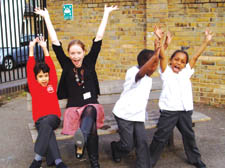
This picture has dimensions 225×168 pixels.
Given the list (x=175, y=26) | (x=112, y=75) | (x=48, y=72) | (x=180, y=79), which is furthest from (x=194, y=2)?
(x=48, y=72)

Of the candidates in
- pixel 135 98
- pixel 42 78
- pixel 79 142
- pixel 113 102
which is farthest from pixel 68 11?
pixel 79 142

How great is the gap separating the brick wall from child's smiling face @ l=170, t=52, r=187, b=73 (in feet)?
Answer: 8.60

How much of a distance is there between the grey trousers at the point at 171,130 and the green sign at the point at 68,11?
14.6 ft

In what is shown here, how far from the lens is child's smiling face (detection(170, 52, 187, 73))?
12.0 feet

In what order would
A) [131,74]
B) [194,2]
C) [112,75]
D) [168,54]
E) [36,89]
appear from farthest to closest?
[112,75], [168,54], [194,2], [36,89], [131,74]

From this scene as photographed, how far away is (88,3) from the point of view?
A: 23.5ft

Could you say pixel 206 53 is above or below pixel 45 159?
above

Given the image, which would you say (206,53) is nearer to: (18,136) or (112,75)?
(112,75)

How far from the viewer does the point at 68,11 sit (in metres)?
7.37

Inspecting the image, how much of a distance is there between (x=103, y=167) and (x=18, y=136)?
1.79 meters

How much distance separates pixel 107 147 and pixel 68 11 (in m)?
4.03

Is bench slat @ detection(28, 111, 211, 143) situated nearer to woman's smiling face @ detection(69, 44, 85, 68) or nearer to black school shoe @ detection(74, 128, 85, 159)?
black school shoe @ detection(74, 128, 85, 159)

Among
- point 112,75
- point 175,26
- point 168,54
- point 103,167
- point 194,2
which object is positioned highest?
point 194,2

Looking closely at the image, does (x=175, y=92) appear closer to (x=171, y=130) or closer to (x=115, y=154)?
(x=171, y=130)
